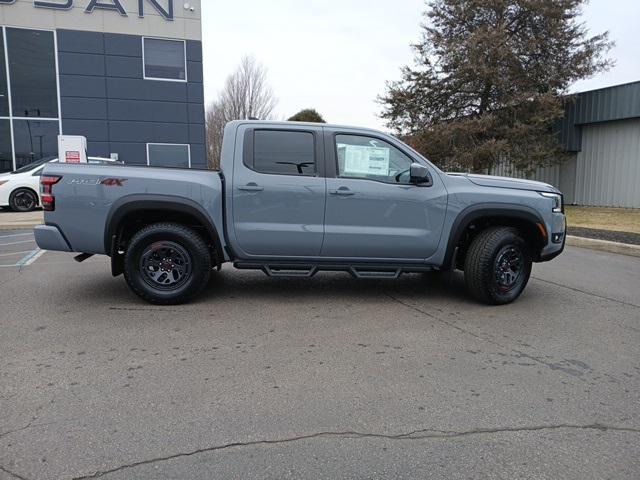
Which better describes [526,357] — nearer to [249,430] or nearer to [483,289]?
[483,289]

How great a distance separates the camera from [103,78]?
63.2ft

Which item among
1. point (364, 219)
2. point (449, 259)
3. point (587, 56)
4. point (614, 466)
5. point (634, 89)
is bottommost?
point (614, 466)

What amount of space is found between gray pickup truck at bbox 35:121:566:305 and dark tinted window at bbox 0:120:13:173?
52.0 feet

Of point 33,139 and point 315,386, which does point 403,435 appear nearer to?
point 315,386

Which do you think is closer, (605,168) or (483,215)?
(483,215)

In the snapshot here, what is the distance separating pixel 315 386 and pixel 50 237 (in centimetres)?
341

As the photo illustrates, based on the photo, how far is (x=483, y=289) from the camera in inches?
222

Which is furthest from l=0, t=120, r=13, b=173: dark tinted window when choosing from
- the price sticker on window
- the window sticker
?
the window sticker

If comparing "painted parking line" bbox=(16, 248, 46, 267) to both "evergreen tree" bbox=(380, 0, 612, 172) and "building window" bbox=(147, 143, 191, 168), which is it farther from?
"evergreen tree" bbox=(380, 0, 612, 172)

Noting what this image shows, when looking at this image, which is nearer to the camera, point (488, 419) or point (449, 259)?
point (488, 419)

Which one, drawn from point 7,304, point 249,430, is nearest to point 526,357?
point 249,430

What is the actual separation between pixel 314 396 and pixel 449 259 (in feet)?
9.45

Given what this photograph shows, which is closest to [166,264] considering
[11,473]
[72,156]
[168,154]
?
[11,473]

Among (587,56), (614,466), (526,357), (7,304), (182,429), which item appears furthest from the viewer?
(587,56)
